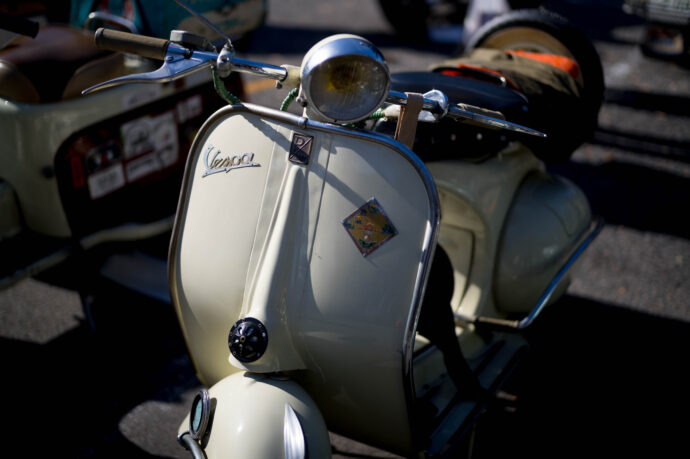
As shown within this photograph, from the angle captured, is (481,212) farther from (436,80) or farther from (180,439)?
(180,439)

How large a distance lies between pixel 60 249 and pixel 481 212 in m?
1.64

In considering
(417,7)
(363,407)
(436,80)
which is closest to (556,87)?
(436,80)

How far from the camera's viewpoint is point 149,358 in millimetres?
2539

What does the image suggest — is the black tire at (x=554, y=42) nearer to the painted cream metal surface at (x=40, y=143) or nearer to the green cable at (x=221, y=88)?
the green cable at (x=221, y=88)

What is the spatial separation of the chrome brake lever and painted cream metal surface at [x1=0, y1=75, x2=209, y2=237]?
100cm

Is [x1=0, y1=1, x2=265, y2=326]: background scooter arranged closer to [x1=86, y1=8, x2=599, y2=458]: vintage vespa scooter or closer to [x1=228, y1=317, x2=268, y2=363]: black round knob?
[x1=86, y1=8, x2=599, y2=458]: vintage vespa scooter

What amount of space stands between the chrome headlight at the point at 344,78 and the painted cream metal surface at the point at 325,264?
0.11m

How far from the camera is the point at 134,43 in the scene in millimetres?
1568

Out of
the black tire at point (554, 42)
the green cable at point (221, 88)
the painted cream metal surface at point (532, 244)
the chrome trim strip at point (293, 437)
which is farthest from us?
the black tire at point (554, 42)

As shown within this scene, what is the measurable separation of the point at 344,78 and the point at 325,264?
0.44 metres

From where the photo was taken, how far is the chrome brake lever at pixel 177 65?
4.83 ft

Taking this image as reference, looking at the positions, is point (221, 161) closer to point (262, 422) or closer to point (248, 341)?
point (248, 341)

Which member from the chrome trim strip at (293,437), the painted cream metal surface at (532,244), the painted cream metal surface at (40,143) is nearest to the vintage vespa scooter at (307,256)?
the chrome trim strip at (293,437)

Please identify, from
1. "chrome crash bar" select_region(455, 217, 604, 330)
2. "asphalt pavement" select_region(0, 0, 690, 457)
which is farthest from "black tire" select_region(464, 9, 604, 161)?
"asphalt pavement" select_region(0, 0, 690, 457)
